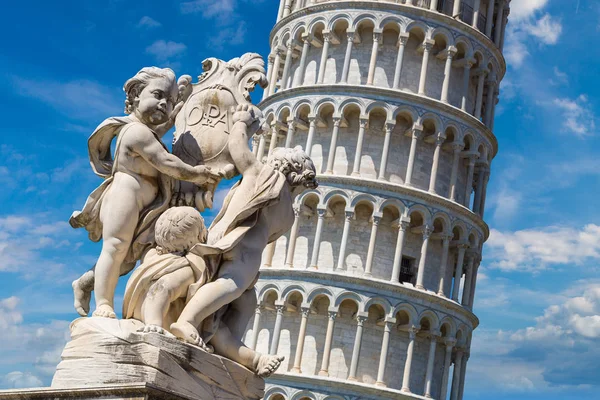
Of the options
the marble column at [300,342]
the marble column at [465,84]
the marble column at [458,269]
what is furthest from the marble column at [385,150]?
the marble column at [300,342]

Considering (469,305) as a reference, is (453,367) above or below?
below

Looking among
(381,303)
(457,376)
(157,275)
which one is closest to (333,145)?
(381,303)

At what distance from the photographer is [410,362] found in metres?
38.5

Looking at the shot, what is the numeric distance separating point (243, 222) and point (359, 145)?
33.9 m

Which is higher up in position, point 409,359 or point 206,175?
point 409,359

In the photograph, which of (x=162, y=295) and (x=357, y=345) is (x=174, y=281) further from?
(x=357, y=345)

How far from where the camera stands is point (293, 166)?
20.5ft

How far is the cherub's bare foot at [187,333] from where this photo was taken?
5.46 meters

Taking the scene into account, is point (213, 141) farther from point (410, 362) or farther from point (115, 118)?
point (410, 362)

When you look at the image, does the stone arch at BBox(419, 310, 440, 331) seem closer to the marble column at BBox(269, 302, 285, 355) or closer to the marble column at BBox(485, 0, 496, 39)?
the marble column at BBox(269, 302, 285, 355)

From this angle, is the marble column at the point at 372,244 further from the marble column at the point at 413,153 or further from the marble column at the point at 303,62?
the marble column at the point at 303,62

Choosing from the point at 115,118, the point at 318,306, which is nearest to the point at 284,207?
the point at 115,118

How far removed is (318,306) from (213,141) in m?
32.7

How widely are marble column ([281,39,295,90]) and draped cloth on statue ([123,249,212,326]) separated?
3744cm
